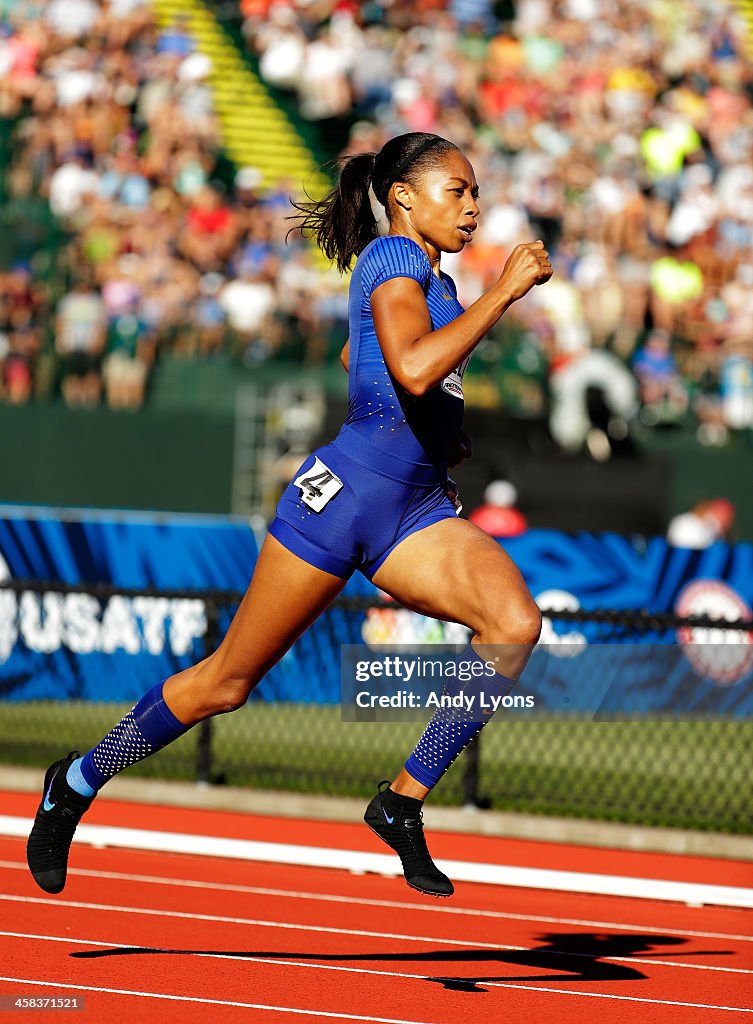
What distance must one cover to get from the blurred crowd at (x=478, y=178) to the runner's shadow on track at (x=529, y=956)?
35.4 feet

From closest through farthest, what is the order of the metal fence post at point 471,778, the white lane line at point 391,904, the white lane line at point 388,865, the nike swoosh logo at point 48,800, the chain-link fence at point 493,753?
the nike swoosh logo at point 48,800 < the white lane line at point 391,904 < the white lane line at point 388,865 < the metal fence post at point 471,778 < the chain-link fence at point 493,753

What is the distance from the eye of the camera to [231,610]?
1139 centimetres

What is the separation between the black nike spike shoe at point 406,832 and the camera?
553 cm

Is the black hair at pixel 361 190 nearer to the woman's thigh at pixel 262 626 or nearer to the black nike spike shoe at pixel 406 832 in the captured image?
the woman's thigh at pixel 262 626

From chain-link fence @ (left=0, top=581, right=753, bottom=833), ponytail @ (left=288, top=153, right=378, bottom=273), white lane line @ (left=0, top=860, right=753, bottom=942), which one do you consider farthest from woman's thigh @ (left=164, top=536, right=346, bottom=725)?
chain-link fence @ (left=0, top=581, right=753, bottom=833)

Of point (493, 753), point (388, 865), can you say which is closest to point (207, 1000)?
point (388, 865)

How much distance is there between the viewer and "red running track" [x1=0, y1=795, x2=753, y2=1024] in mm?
5633

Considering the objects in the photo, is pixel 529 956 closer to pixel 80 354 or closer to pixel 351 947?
pixel 351 947

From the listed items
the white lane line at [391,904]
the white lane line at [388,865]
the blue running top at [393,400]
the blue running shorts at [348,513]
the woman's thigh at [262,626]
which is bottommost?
the white lane line at [391,904]

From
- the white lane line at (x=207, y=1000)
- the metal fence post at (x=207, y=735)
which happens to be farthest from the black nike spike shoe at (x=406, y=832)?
the metal fence post at (x=207, y=735)

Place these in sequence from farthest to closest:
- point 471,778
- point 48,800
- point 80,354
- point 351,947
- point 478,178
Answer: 1. point 478,178
2. point 80,354
3. point 471,778
4. point 351,947
5. point 48,800

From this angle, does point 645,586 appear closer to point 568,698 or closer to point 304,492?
point 568,698

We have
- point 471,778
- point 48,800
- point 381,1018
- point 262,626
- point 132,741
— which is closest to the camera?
point 381,1018

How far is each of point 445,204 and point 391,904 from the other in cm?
351
